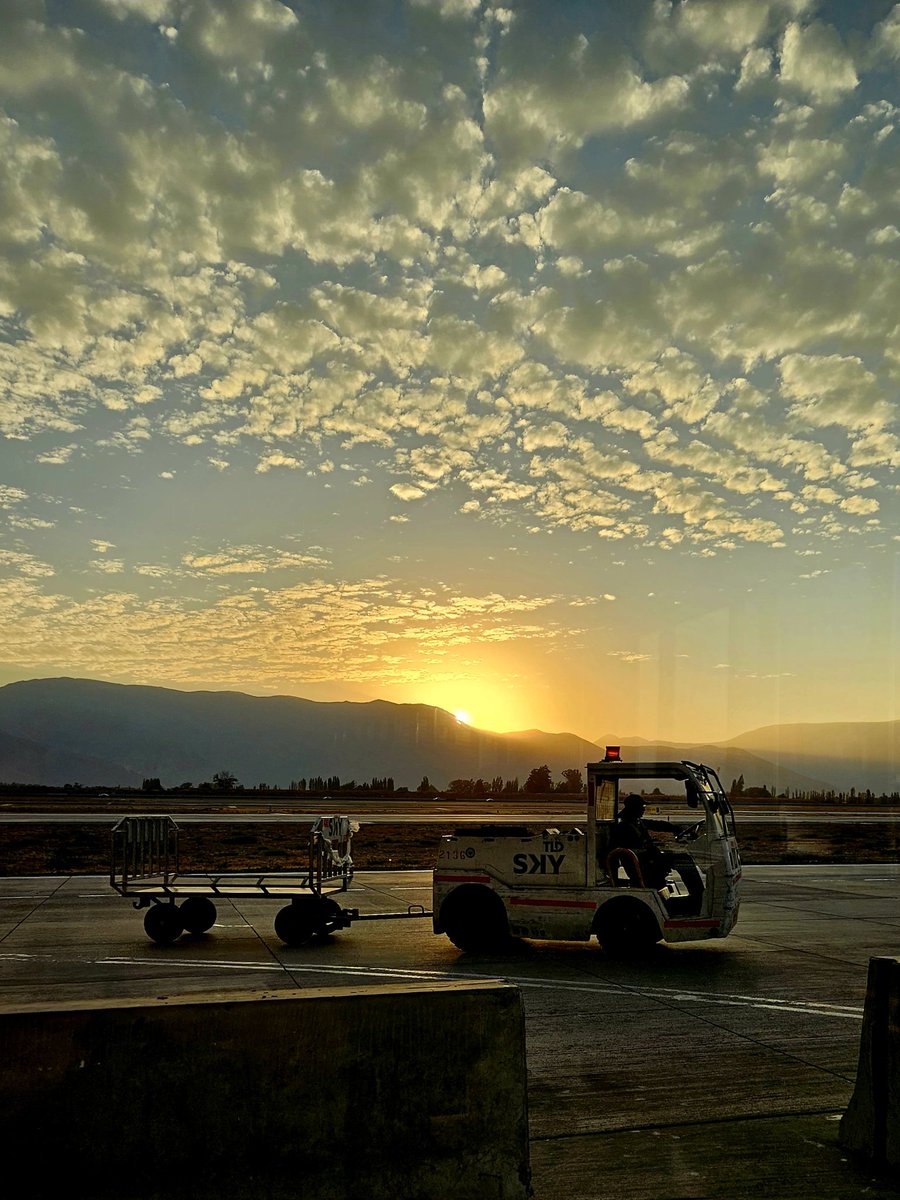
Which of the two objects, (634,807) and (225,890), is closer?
(634,807)

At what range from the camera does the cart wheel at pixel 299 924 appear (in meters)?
12.3

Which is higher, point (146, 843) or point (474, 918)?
point (146, 843)

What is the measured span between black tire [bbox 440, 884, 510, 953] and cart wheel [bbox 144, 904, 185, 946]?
11.0 ft

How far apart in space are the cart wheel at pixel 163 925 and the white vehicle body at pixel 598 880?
129 inches

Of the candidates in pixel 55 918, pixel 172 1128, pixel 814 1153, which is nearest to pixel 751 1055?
pixel 814 1153

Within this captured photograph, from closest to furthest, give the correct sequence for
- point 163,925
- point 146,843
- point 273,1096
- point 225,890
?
point 273,1096 < point 163,925 < point 225,890 < point 146,843

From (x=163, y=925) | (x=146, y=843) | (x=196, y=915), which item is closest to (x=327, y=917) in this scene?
(x=196, y=915)

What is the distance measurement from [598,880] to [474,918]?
1.53 metres

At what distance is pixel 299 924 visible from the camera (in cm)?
1232

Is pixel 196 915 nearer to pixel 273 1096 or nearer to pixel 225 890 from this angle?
pixel 225 890

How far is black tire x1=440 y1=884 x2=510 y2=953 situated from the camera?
37.5 feet

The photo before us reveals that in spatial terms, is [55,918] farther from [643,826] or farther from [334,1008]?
[334,1008]

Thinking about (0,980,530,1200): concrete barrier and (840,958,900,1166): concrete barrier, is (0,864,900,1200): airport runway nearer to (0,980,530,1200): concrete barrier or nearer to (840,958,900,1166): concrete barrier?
(840,958,900,1166): concrete barrier

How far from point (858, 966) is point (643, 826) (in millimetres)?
2835
